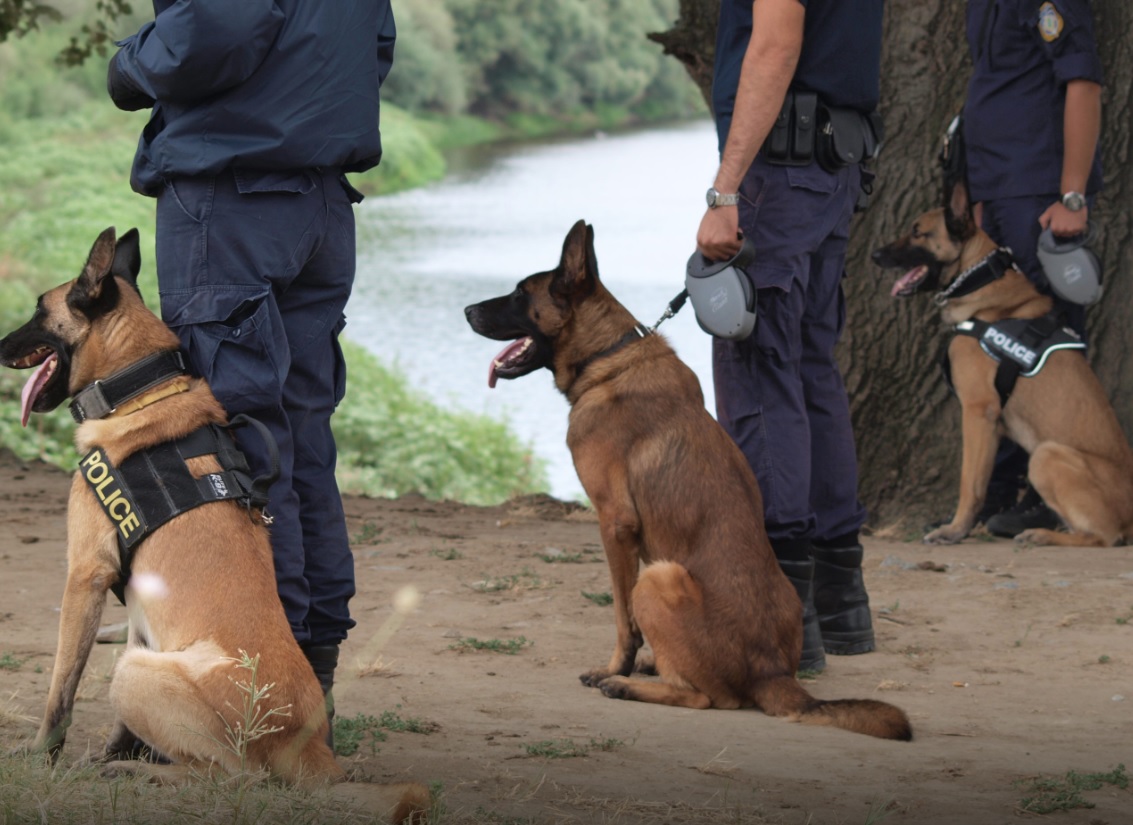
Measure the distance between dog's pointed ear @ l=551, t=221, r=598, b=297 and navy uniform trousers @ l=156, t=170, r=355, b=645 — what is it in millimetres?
1129

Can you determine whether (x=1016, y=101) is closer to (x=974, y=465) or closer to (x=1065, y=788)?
(x=974, y=465)

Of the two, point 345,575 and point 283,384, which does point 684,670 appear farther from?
point 283,384

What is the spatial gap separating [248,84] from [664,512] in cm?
177

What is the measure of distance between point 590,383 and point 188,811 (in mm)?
2187

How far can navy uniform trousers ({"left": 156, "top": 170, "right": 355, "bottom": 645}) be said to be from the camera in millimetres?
3119

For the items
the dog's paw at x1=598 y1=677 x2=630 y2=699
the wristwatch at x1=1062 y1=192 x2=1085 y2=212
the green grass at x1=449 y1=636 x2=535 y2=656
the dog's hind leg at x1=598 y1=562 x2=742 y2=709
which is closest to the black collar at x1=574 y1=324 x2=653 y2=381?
the dog's hind leg at x1=598 y1=562 x2=742 y2=709

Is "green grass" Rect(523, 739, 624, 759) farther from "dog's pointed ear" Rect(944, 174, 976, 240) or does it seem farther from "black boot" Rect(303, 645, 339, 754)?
"dog's pointed ear" Rect(944, 174, 976, 240)

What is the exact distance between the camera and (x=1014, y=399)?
6.41m

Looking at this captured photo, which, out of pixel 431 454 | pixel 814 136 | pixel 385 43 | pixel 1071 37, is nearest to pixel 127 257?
pixel 385 43

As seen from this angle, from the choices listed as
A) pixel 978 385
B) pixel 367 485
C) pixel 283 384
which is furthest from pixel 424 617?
pixel 367 485

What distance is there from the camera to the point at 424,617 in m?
4.88

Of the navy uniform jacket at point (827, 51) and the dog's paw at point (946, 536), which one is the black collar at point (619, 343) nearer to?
the navy uniform jacket at point (827, 51)

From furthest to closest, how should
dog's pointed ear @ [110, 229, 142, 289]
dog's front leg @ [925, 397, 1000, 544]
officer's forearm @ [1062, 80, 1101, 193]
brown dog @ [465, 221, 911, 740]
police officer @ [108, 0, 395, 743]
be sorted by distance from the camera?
dog's front leg @ [925, 397, 1000, 544] → officer's forearm @ [1062, 80, 1101, 193] → brown dog @ [465, 221, 911, 740] → dog's pointed ear @ [110, 229, 142, 289] → police officer @ [108, 0, 395, 743]

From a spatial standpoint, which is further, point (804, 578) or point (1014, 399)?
point (1014, 399)
